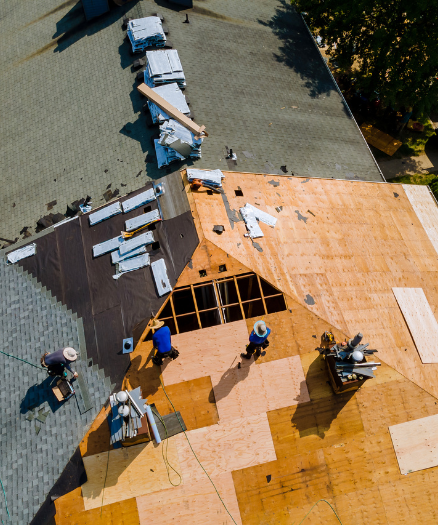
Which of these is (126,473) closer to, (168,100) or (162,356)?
(162,356)

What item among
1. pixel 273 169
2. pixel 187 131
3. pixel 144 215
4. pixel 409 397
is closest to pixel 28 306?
pixel 144 215

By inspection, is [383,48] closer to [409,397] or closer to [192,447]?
[409,397]

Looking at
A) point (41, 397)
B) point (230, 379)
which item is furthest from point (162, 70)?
point (41, 397)

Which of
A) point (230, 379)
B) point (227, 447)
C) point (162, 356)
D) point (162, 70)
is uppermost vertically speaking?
point (162, 70)

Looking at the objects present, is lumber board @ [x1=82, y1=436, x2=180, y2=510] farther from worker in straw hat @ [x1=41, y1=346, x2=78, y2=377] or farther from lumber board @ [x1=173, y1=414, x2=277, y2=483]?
worker in straw hat @ [x1=41, y1=346, x2=78, y2=377]

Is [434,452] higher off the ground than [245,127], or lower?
lower

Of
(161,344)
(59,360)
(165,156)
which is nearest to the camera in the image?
(161,344)

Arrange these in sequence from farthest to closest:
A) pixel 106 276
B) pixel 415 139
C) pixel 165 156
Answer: pixel 415 139 → pixel 165 156 → pixel 106 276
